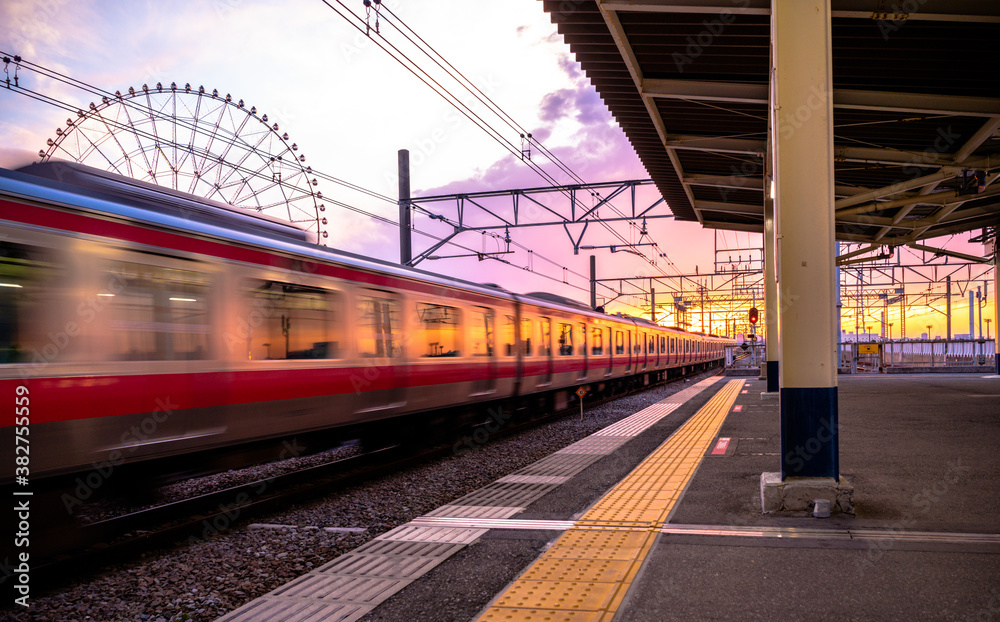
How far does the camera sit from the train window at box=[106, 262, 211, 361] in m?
5.19

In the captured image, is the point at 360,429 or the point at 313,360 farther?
the point at 360,429

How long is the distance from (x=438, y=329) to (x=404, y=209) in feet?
28.0

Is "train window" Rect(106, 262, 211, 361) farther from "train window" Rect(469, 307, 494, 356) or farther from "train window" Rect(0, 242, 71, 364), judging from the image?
"train window" Rect(469, 307, 494, 356)

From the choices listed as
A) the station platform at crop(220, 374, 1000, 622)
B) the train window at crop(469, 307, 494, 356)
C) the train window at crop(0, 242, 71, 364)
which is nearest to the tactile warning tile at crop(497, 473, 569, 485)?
the station platform at crop(220, 374, 1000, 622)

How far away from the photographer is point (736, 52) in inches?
331

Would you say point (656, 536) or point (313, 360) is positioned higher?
point (313, 360)

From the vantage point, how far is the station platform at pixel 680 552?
11.5 feet

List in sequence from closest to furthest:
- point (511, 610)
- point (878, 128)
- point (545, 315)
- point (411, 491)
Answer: point (511, 610) < point (411, 491) < point (878, 128) < point (545, 315)

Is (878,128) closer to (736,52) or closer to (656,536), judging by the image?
(736,52)

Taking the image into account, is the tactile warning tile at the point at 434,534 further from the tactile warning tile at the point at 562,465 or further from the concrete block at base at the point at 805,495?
the tactile warning tile at the point at 562,465

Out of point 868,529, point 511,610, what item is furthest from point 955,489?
point 511,610

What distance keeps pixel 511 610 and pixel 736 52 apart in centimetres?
736

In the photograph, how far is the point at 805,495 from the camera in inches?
202

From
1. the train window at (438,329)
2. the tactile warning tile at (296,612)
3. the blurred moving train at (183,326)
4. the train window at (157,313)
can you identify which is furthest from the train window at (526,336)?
the tactile warning tile at (296,612)
